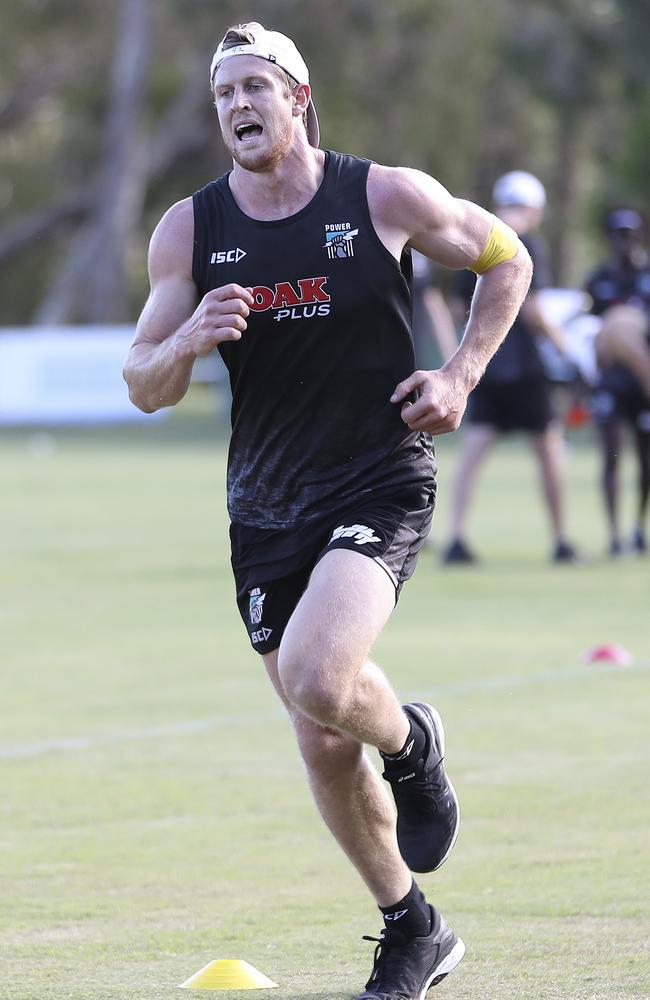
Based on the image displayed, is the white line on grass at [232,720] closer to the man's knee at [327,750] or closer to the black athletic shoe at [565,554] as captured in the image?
the man's knee at [327,750]

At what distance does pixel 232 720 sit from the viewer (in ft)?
27.1

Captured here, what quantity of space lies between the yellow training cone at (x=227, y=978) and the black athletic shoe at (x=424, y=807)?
482mm

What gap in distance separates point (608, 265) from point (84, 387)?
19.6 meters

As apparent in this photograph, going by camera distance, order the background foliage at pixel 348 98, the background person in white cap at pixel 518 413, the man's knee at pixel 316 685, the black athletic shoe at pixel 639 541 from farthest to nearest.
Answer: the background foliage at pixel 348 98, the black athletic shoe at pixel 639 541, the background person in white cap at pixel 518 413, the man's knee at pixel 316 685

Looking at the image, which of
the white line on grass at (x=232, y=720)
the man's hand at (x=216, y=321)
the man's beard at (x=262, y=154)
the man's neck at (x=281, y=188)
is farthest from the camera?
the white line on grass at (x=232, y=720)

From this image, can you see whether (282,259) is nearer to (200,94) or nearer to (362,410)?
(362,410)

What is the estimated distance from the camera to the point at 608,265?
46.4 ft

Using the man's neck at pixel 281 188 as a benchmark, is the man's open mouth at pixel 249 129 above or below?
above

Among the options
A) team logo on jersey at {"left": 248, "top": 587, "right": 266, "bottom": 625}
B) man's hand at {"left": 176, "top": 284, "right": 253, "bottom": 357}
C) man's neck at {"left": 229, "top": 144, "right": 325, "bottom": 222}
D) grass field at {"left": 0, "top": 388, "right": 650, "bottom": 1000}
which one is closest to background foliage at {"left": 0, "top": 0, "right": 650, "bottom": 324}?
grass field at {"left": 0, "top": 388, "right": 650, "bottom": 1000}

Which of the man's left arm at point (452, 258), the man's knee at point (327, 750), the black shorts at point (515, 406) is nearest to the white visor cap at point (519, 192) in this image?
the black shorts at point (515, 406)

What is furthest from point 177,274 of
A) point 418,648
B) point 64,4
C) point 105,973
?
point 64,4

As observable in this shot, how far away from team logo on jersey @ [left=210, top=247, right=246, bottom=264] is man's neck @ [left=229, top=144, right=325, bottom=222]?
12cm

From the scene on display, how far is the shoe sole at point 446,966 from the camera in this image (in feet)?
15.7

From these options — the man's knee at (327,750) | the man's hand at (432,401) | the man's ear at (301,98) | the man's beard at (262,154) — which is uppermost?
the man's ear at (301,98)
